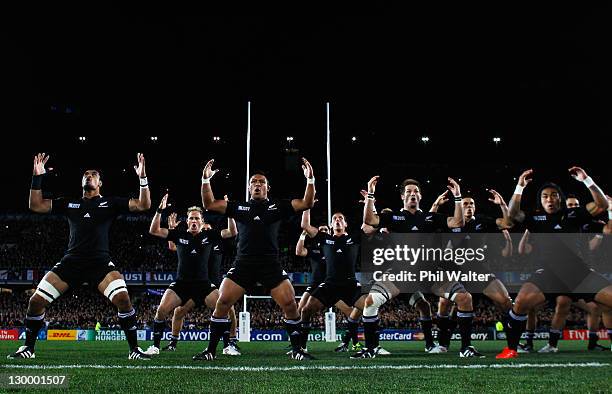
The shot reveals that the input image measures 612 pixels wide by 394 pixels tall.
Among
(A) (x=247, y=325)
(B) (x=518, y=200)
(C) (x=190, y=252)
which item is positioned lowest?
(A) (x=247, y=325)

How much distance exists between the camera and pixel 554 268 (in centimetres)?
1033

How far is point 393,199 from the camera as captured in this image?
159ft

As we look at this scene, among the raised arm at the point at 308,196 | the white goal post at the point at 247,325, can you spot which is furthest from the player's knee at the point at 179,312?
the white goal post at the point at 247,325

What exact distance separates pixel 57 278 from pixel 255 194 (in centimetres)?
324

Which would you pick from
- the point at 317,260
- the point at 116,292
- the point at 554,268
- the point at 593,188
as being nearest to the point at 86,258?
the point at 116,292

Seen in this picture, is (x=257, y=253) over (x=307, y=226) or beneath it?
beneath

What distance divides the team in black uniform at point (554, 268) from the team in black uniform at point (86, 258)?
5.83 meters

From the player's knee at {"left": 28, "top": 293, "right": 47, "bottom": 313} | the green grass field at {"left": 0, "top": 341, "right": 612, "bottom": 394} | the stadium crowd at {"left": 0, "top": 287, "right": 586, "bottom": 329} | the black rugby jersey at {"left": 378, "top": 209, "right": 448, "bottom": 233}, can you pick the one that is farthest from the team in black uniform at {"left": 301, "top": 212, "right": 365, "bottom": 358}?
the stadium crowd at {"left": 0, "top": 287, "right": 586, "bottom": 329}

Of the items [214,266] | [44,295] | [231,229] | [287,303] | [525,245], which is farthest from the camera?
[214,266]

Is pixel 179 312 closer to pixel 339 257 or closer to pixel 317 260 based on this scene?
pixel 317 260

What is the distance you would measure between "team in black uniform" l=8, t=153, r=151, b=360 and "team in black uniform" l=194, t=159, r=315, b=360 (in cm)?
112

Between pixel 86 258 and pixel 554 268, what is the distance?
293 inches

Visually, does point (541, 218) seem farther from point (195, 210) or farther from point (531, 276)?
point (195, 210)

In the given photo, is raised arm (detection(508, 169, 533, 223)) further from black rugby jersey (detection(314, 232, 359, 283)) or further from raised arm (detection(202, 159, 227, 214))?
raised arm (detection(202, 159, 227, 214))
